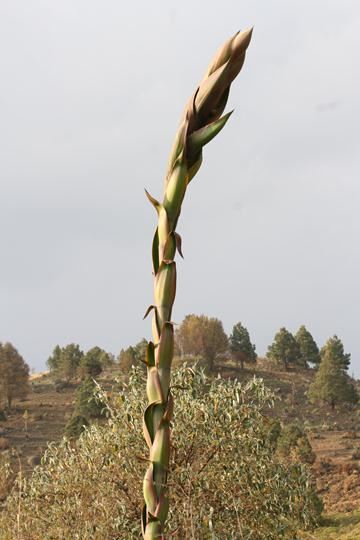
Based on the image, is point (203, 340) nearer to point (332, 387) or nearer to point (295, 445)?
point (332, 387)

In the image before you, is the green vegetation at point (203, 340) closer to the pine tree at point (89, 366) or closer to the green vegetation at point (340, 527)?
the pine tree at point (89, 366)

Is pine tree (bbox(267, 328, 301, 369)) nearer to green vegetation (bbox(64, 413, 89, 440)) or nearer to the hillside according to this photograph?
the hillside

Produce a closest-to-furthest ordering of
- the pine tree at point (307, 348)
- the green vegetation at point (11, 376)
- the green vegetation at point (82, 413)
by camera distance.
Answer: the green vegetation at point (82, 413) → the green vegetation at point (11, 376) → the pine tree at point (307, 348)

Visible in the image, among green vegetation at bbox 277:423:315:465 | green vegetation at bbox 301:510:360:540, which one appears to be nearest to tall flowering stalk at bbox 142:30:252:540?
green vegetation at bbox 301:510:360:540

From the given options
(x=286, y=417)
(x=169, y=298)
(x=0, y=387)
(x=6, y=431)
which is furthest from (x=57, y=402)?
(x=169, y=298)

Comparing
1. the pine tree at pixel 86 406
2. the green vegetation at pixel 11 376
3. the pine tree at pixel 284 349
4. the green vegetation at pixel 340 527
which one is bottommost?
the green vegetation at pixel 340 527

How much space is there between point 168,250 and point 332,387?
53.5 metres

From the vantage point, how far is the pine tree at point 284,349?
223ft

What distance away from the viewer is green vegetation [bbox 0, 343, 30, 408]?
54.1m

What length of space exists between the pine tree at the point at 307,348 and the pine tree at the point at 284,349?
584 mm

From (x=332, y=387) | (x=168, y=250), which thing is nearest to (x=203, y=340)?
(x=332, y=387)

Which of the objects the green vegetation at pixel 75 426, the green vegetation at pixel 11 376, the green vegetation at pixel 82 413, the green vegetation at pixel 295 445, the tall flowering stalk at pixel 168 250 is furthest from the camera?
the green vegetation at pixel 11 376

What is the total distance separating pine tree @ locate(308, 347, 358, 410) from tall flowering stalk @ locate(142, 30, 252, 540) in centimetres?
5324

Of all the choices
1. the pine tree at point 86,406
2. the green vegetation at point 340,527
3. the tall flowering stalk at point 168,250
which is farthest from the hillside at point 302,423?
the tall flowering stalk at point 168,250
